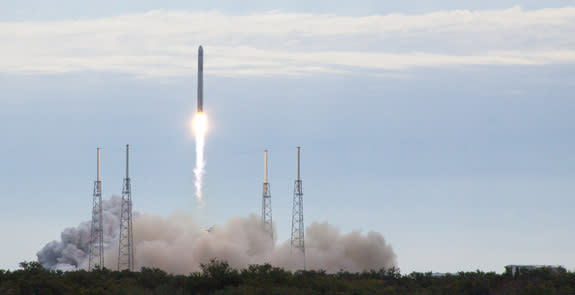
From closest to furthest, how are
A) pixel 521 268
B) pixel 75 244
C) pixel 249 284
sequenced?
pixel 249 284
pixel 521 268
pixel 75 244

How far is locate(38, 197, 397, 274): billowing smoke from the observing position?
11662 centimetres

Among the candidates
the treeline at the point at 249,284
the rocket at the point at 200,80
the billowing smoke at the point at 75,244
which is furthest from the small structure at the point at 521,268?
the billowing smoke at the point at 75,244

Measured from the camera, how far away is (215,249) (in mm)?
116875

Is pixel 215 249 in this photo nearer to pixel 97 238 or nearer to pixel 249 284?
pixel 97 238

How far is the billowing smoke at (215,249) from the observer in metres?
117

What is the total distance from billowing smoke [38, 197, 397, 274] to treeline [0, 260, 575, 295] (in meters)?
24.1

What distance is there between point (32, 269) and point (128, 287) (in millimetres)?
17035

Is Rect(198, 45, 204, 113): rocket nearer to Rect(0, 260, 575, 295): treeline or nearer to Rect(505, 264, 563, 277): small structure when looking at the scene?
Rect(0, 260, 575, 295): treeline

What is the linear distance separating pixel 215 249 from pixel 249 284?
1805 inches

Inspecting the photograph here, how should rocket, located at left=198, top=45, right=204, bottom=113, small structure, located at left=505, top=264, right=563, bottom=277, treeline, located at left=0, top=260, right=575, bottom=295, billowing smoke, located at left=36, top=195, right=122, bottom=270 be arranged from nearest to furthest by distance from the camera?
treeline, located at left=0, top=260, right=575, bottom=295 → small structure, located at left=505, top=264, right=563, bottom=277 → rocket, located at left=198, top=45, right=204, bottom=113 → billowing smoke, located at left=36, top=195, right=122, bottom=270

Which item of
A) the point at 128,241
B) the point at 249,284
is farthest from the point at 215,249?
the point at 249,284

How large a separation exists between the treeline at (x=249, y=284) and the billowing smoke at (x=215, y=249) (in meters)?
24.1

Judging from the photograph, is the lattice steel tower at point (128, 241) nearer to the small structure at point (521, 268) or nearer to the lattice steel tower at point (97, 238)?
the lattice steel tower at point (97, 238)

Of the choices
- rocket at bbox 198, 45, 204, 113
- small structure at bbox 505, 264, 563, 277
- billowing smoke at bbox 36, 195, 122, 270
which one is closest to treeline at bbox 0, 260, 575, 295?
small structure at bbox 505, 264, 563, 277
